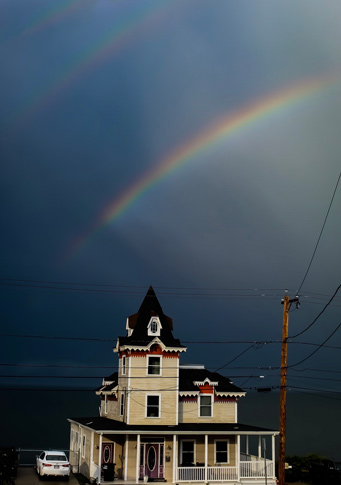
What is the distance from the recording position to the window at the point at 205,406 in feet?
146

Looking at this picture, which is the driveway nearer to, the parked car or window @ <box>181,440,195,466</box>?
the parked car

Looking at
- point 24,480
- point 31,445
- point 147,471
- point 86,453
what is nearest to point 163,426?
point 147,471

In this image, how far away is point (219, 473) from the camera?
132 feet

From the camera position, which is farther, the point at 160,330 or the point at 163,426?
the point at 160,330

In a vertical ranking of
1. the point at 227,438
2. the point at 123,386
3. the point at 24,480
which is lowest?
Answer: the point at 24,480

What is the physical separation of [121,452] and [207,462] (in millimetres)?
6310

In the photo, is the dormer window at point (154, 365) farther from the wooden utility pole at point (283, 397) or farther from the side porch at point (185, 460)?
the wooden utility pole at point (283, 397)

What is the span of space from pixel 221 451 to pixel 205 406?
11.8 ft

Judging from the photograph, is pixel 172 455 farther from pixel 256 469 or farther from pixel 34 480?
pixel 34 480

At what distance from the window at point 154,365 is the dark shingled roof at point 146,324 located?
4.24ft

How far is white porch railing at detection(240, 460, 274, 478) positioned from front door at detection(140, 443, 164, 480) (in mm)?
5876

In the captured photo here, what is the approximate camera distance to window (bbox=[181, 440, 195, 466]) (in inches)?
1656

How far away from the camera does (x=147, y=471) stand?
40938mm

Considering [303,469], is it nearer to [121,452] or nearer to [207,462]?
[207,462]
